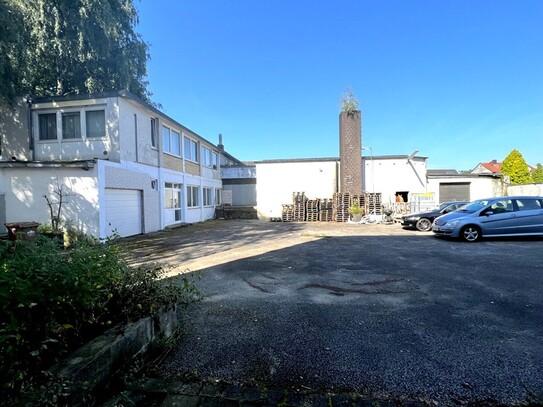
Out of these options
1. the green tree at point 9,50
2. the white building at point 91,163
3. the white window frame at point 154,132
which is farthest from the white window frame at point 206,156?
Answer: the green tree at point 9,50

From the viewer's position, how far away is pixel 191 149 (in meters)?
19.0

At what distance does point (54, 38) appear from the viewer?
14828 mm

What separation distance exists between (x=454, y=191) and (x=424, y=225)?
12.6 metres

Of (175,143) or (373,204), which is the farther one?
(373,204)

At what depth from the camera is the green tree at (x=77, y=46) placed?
559 inches

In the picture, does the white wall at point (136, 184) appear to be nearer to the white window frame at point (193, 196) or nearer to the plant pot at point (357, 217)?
the white window frame at point (193, 196)

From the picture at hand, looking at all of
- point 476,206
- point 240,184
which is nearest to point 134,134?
point 476,206

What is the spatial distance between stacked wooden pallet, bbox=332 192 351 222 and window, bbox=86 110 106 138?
47.8 ft

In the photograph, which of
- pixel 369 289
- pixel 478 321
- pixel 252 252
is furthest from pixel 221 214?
pixel 478 321

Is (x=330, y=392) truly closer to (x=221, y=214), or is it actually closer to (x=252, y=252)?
(x=252, y=252)

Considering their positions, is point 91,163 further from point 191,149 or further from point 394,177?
point 394,177

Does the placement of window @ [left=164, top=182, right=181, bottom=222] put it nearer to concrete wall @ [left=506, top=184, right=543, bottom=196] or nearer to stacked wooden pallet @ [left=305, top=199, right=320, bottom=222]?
stacked wooden pallet @ [left=305, top=199, right=320, bottom=222]

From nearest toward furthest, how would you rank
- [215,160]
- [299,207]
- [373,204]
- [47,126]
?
[47,126] → [373,204] → [299,207] → [215,160]

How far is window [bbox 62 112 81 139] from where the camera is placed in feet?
39.1
